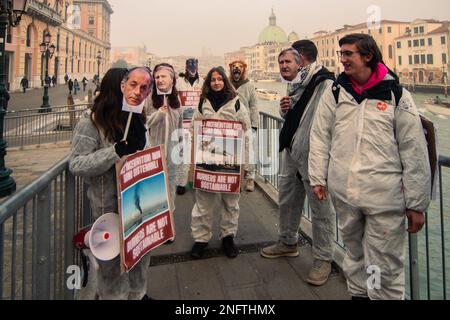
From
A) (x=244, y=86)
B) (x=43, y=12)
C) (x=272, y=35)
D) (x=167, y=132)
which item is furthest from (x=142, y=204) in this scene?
(x=272, y=35)

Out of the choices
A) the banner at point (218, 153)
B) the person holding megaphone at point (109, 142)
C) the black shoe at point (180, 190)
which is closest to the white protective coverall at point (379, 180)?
the banner at point (218, 153)

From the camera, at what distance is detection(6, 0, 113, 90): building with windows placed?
3197 centimetres

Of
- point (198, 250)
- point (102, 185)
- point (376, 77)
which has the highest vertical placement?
point (376, 77)

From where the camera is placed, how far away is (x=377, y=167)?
1.99 m

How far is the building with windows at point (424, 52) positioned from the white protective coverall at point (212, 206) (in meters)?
68.2

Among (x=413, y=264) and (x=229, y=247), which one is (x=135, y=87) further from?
(x=413, y=264)

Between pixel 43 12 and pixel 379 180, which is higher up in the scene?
pixel 43 12

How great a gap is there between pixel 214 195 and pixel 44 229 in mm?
1776

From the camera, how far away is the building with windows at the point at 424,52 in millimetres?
58934

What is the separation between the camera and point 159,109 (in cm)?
297

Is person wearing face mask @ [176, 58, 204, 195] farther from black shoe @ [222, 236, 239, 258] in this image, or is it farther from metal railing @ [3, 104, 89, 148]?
metal railing @ [3, 104, 89, 148]

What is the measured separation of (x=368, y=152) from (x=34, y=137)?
12.2 m

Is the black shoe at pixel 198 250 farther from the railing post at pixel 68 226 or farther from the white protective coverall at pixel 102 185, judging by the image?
the railing post at pixel 68 226

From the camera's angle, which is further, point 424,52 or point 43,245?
point 424,52
